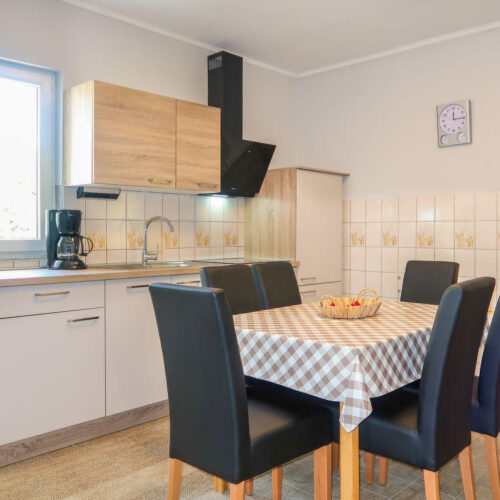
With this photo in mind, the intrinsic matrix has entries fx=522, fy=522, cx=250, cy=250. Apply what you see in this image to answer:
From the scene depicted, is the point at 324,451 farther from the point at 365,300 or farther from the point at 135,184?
the point at 135,184

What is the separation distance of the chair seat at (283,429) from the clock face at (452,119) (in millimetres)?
2599

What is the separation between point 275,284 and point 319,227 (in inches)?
56.9

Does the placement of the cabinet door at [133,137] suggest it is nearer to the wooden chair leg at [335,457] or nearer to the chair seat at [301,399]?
the chair seat at [301,399]

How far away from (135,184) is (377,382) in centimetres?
196

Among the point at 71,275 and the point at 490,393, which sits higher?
the point at 71,275

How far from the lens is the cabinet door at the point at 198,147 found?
3.33 meters

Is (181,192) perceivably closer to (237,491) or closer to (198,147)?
(198,147)

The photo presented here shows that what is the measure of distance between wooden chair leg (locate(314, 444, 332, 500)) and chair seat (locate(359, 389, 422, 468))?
135 mm

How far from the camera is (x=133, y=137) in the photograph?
10.1 ft

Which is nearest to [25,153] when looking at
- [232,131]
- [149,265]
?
[149,265]

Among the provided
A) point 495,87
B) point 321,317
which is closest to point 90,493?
point 321,317

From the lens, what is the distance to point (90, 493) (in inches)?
84.0

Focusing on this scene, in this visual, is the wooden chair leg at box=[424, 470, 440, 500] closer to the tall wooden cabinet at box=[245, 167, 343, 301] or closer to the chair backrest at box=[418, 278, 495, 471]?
the chair backrest at box=[418, 278, 495, 471]

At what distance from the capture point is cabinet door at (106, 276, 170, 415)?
2770mm
